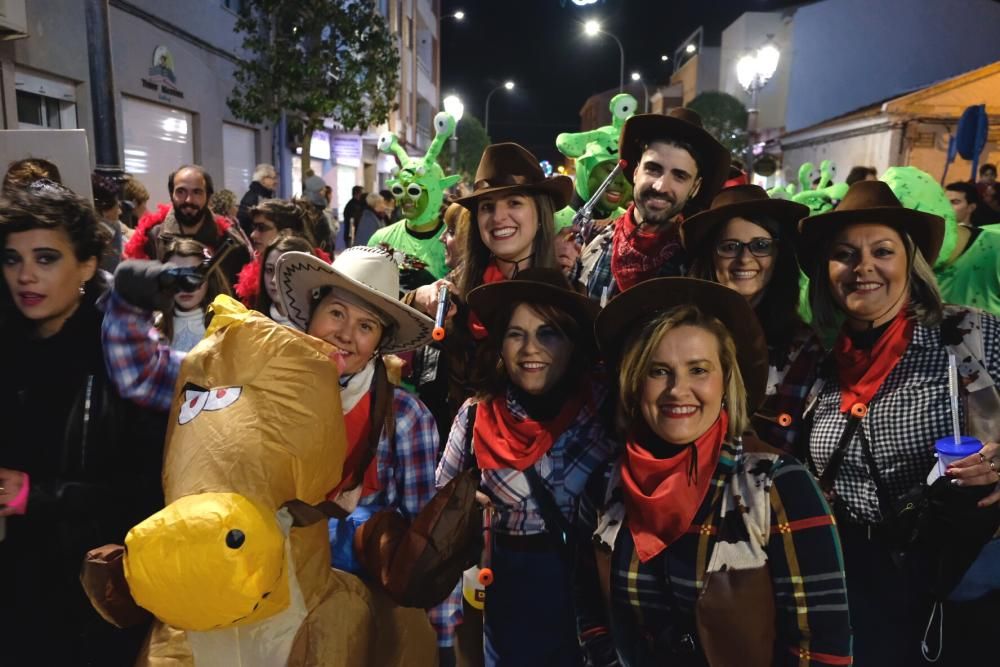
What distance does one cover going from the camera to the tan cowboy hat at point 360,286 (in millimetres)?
2357

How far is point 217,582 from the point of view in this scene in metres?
1.47

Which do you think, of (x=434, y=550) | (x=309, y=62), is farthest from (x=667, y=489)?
(x=309, y=62)

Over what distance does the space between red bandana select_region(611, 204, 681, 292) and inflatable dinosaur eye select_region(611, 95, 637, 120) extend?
2.05 metres

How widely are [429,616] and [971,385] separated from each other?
1.79 metres

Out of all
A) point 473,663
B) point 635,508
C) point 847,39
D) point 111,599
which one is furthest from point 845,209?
point 847,39

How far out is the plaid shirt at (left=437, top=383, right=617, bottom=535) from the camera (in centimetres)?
226

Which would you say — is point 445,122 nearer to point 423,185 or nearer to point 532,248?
point 423,185

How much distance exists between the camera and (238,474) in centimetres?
162

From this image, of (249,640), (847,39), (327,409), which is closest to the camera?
(249,640)

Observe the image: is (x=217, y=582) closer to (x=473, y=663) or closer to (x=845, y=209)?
(x=473, y=663)

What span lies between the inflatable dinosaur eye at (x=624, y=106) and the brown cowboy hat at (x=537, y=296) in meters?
2.98

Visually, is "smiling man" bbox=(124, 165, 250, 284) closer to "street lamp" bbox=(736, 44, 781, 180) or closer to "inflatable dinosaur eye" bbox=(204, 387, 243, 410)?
"inflatable dinosaur eye" bbox=(204, 387, 243, 410)

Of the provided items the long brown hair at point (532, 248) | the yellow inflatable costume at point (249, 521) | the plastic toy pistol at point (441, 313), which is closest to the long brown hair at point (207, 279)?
the plastic toy pistol at point (441, 313)

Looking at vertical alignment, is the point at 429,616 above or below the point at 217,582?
below
